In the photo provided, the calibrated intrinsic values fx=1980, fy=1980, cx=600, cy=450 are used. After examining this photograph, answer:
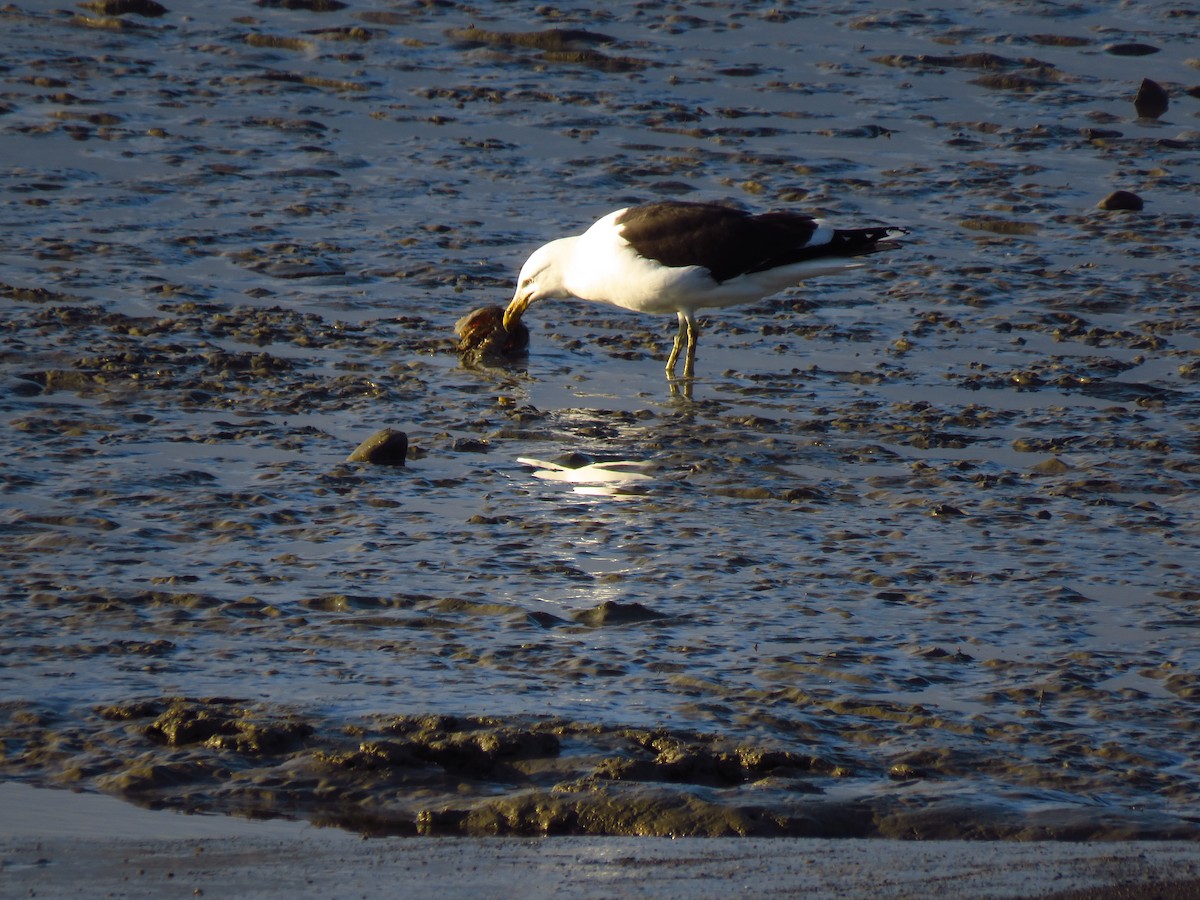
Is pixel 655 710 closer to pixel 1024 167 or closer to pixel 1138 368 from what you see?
pixel 1138 368

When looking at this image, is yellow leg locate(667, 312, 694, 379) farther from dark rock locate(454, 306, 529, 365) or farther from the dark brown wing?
dark rock locate(454, 306, 529, 365)

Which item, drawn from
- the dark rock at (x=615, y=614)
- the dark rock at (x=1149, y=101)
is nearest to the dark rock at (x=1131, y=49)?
the dark rock at (x=1149, y=101)

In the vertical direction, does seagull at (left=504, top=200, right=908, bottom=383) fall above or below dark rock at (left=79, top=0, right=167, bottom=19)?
below

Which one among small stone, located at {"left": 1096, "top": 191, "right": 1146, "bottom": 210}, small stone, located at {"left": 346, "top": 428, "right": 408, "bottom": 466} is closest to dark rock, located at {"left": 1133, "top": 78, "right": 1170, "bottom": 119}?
small stone, located at {"left": 1096, "top": 191, "right": 1146, "bottom": 210}

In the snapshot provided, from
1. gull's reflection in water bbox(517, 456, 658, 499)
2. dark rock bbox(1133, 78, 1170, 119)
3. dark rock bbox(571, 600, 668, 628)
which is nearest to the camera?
dark rock bbox(571, 600, 668, 628)

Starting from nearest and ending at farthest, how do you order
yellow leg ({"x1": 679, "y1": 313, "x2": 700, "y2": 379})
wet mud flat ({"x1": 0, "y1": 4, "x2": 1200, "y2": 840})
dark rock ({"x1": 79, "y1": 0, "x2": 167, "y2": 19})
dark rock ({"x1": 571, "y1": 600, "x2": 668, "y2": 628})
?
wet mud flat ({"x1": 0, "y1": 4, "x2": 1200, "y2": 840}) → dark rock ({"x1": 571, "y1": 600, "x2": 668, "y2": 628}) → yellow leg ({"x1": 679, "y1": 313, "x2": 700, "y2": 379}) → dark rock ({"x1": 79, "y1": 0, "x2": 167, "y2": 19})

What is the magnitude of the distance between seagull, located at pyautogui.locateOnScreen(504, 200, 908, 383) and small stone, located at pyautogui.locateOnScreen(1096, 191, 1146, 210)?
2516mm

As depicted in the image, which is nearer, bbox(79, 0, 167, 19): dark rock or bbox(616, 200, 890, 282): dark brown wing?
bbox(616, 200, 890, 282): dark brown wing

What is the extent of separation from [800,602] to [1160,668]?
3.62 ft

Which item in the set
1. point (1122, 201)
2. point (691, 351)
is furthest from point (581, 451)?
point (1122, 201)

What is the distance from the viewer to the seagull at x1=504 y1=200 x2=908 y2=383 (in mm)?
9047

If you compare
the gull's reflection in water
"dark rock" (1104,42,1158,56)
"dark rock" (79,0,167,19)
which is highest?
"dark rock" (79,0,167,19)

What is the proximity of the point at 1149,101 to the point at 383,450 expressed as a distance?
808 cm

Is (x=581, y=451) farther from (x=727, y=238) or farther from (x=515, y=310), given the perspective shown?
(x=727, y=238)
